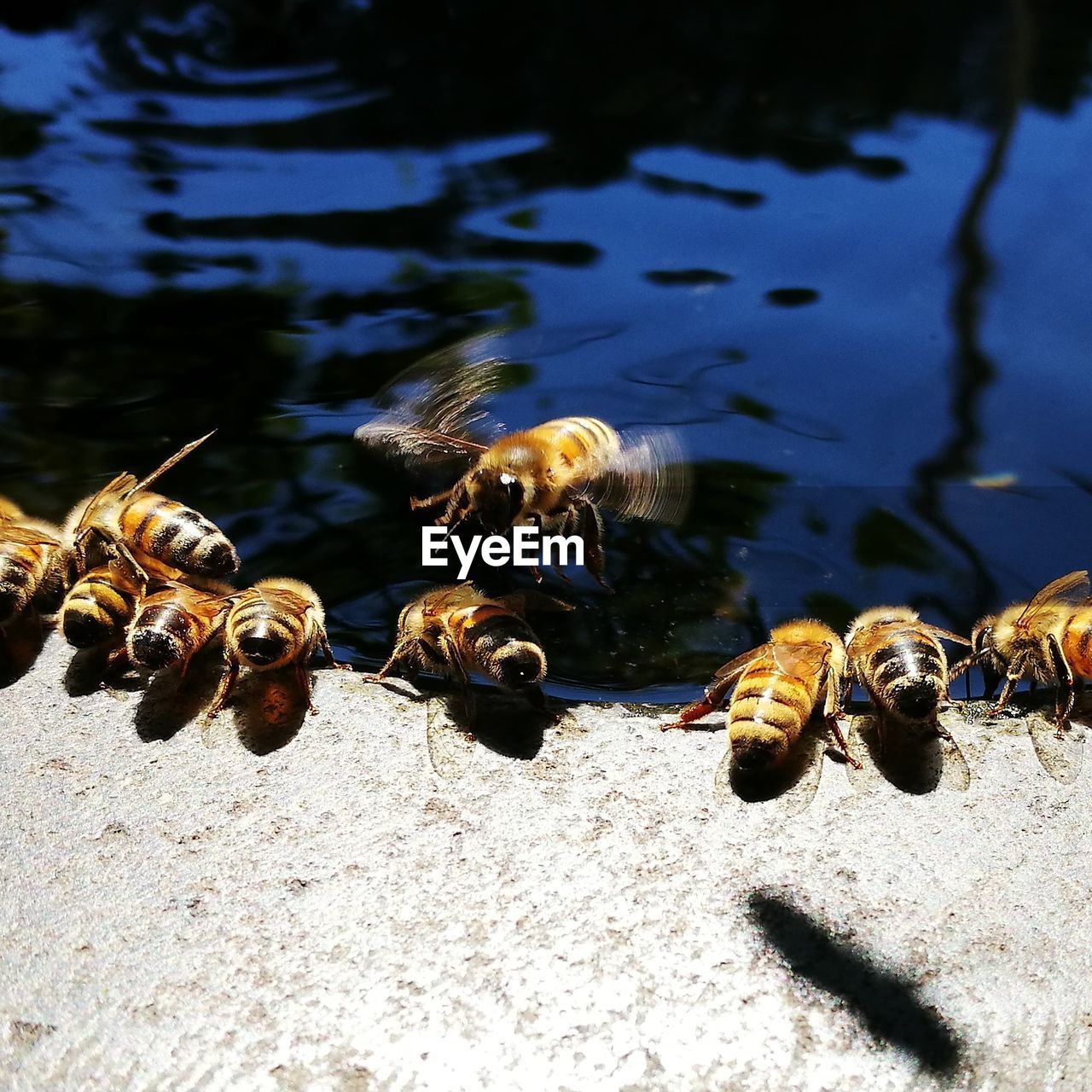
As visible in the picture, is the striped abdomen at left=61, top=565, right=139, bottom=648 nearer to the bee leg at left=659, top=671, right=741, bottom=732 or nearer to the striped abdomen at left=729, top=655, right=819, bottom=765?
the bee leg at left=659, top=671, right=741, bottom=732

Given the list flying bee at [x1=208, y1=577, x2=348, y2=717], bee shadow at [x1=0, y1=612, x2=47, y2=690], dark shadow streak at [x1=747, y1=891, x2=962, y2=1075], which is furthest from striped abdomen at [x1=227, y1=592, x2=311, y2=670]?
dark shadow streak at [x1=747, y1=891, x2=962, y2=1075]

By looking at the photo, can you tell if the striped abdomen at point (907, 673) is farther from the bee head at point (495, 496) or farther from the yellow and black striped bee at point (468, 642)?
the bee head at point (495, 496)

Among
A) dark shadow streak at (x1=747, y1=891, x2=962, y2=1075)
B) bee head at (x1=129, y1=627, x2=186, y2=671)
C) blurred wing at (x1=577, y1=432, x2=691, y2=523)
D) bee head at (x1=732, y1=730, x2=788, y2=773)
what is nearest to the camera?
dark shadow streak at (x1=747, y1=891, x2=962, y2=1075)

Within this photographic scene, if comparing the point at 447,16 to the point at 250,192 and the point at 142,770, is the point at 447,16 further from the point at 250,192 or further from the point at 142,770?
the point at 142,770

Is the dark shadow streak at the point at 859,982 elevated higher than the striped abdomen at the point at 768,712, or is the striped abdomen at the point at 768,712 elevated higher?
the striped abdomen at the point at 768,712

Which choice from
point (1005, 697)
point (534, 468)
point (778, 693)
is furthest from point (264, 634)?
point (1005, 697)

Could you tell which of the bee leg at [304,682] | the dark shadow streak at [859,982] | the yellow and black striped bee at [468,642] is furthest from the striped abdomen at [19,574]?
the dark shadow streak at [859,982]
